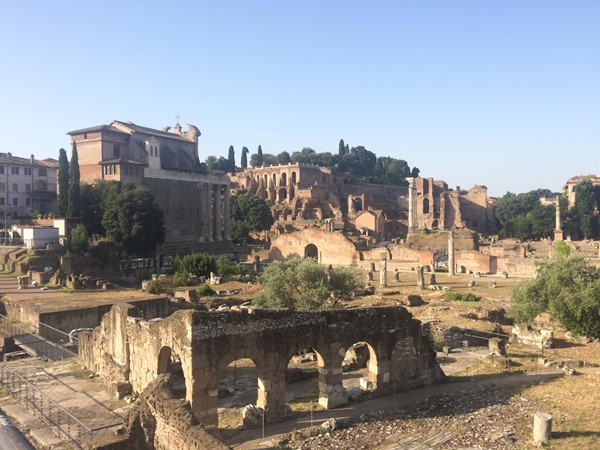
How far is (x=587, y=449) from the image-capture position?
1137 centimetres

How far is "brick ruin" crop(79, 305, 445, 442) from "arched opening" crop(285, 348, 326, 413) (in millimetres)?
497

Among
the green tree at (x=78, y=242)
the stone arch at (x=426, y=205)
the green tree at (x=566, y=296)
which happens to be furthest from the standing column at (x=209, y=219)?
the green tree at (x=566, y=296)

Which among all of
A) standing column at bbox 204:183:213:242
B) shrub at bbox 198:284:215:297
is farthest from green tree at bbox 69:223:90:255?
standing column at bbox 204:183:213:242

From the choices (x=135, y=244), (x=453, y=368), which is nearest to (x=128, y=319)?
(x=453, y=368)

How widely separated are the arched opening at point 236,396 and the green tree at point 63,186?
33.9m

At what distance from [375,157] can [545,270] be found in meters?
98.4

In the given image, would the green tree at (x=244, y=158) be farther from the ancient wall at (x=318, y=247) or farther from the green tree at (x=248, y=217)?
the ancient wall at (x=318, y=247)

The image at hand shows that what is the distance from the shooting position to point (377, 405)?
14.6 metres

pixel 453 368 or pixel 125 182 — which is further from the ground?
pixel 125 182

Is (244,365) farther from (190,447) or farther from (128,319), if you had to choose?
(190,447)

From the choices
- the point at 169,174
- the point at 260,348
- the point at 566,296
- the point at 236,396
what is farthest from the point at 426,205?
the point at 260,348

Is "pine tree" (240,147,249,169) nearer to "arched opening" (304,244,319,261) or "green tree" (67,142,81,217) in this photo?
"arched opening" (304,244,319,261)

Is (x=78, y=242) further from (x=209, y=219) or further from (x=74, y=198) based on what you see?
(x=209, y=219)

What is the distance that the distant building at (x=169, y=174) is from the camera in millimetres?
55500
